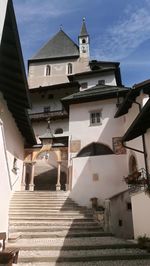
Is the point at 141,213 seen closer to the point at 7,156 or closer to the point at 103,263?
the point at 103,263

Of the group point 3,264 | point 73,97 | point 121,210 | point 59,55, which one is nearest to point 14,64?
point 3,264

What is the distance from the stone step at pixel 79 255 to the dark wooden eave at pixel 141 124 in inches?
170

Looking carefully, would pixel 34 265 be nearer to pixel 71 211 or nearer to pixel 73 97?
pixel 71 211

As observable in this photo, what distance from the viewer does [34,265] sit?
607 centimetres

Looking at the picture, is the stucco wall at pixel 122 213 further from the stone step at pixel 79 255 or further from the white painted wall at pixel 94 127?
the stone step at pixel 79 255

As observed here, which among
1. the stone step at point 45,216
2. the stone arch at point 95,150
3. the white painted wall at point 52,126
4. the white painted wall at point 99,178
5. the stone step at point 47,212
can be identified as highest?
the white painted wall at point 52,126

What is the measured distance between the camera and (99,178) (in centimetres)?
1503

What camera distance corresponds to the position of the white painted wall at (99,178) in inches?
579

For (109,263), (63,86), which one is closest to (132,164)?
(109,263)

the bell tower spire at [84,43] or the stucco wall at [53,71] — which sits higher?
the bell tower spire at [84,43]

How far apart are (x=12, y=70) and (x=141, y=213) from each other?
6.17m

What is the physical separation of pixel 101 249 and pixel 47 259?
1749mm

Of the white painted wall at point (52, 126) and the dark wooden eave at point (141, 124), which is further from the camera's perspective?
the white painted wall at point (52, 126)

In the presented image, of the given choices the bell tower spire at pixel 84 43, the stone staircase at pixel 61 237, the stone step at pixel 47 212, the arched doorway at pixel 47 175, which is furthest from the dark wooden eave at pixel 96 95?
the bell tower spire at pixel 84 43
